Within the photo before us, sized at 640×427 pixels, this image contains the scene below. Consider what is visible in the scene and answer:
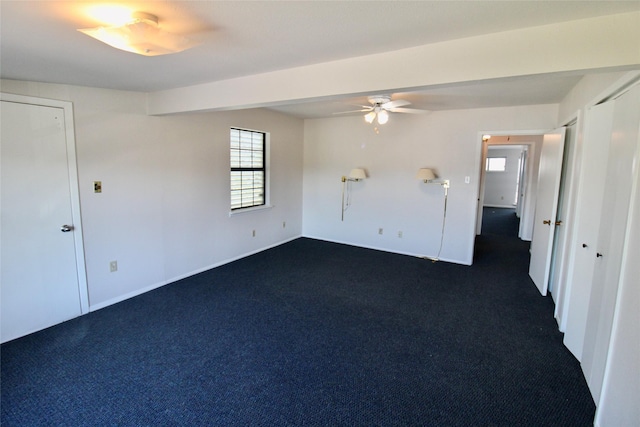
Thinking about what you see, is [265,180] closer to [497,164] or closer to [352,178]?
[352,178]

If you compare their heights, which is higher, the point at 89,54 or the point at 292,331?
the point at 89,54

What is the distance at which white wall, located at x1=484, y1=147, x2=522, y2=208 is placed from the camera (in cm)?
1110

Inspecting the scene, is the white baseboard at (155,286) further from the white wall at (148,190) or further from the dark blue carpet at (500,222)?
the dark blue carpet at (500,222)

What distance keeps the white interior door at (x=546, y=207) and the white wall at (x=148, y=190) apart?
4.01m

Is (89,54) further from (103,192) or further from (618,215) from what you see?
(618,215)

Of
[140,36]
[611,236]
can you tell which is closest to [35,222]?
[140,36]

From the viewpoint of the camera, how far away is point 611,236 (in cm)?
204

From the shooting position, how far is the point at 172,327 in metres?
2.97

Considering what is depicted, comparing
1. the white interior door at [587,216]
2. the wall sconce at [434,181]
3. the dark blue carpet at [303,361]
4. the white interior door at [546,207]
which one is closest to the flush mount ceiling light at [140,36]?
the dark blue carpet at [303,361]

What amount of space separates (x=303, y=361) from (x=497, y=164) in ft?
37.2

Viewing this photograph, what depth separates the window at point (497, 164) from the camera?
11242 mm

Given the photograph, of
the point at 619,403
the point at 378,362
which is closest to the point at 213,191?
the point at 378,362

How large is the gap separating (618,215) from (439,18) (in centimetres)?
161

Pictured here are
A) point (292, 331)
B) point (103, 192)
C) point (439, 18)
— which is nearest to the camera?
point (439, 18)
